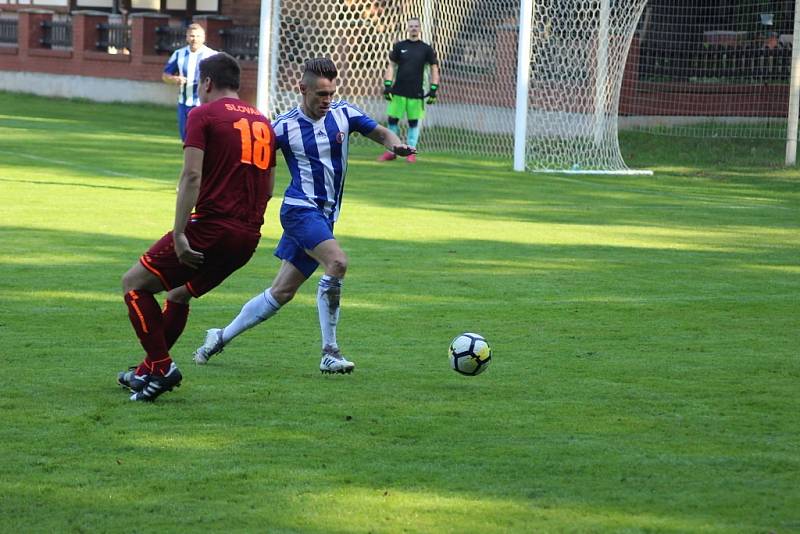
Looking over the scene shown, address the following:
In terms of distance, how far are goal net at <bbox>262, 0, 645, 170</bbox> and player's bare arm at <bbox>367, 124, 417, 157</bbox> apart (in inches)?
527

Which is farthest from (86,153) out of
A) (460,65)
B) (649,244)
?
(649,244)

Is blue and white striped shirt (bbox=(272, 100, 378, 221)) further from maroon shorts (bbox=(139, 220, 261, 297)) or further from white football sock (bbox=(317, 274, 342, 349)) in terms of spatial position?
maroon shorts (bbox=(139, 220, 261, 297))

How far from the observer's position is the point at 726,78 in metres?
29.3

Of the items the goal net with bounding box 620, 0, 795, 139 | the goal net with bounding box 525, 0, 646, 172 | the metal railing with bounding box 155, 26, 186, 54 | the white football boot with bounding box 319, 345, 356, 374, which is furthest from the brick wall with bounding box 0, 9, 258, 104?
the white football boot with bounding box 319, 345, 356, 374

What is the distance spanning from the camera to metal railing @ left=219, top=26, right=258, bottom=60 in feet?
113

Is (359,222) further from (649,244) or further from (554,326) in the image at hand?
(554,326)

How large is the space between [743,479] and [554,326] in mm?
3688

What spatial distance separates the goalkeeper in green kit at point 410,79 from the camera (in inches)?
885

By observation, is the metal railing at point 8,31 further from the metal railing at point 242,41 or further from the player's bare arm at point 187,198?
the player's bare arm at point 187,198

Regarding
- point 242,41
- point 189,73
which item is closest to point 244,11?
point 242,41

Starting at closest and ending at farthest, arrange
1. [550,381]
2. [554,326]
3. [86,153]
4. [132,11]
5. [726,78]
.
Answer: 1. [550,381]
2. [554,326]
3. [86,153]
4. [726,78]
5. [132,11]

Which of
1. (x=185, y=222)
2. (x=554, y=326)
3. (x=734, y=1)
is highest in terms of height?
(x=734, y=1)

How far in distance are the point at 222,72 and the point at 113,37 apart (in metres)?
32.4

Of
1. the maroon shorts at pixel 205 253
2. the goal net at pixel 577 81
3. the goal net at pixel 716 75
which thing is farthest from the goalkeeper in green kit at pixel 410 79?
the maroon shorts at pixel 205 253
